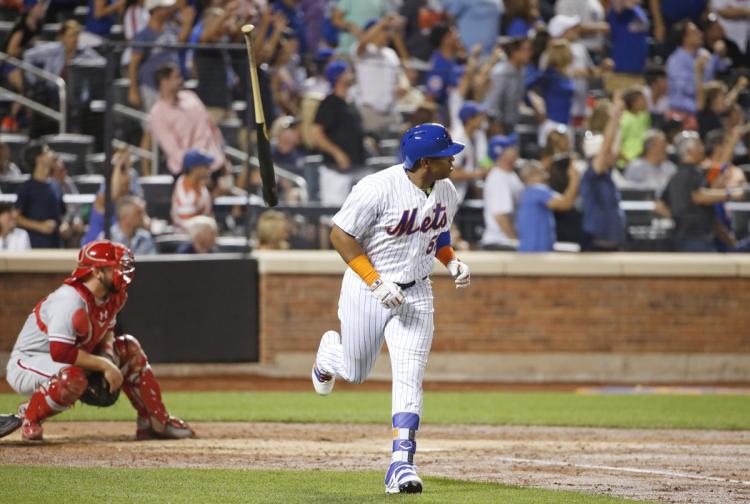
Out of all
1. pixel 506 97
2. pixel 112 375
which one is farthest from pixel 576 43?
pixel 112 375

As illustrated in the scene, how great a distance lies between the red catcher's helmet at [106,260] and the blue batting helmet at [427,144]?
2361 mm

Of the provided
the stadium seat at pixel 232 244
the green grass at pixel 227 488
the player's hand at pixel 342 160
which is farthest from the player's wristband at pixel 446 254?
the player's hand at pixel 342 160

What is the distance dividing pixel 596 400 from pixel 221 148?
14.6ft

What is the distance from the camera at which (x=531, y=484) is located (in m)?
7.13

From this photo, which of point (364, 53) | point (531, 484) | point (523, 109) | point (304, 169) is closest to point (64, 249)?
point (304, 169)

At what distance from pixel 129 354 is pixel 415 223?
8.99ft

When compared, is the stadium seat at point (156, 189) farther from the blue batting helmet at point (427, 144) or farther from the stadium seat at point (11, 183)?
the blue batting helmet at point (427, 144)

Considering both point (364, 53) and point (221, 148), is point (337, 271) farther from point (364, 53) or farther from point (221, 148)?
point (364, 53)

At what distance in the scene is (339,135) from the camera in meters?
14.4

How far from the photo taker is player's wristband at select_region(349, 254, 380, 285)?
6.58 meters

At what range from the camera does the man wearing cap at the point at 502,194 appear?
14.1 m

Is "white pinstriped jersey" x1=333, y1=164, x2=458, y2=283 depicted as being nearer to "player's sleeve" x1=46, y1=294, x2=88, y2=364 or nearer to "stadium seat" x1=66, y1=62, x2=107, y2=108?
"player's sleeve" x1=46, y1=294, x2=88, y2=364

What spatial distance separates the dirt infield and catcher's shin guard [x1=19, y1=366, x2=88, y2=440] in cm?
19

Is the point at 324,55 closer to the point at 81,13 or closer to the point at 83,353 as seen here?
the point at 81,13
